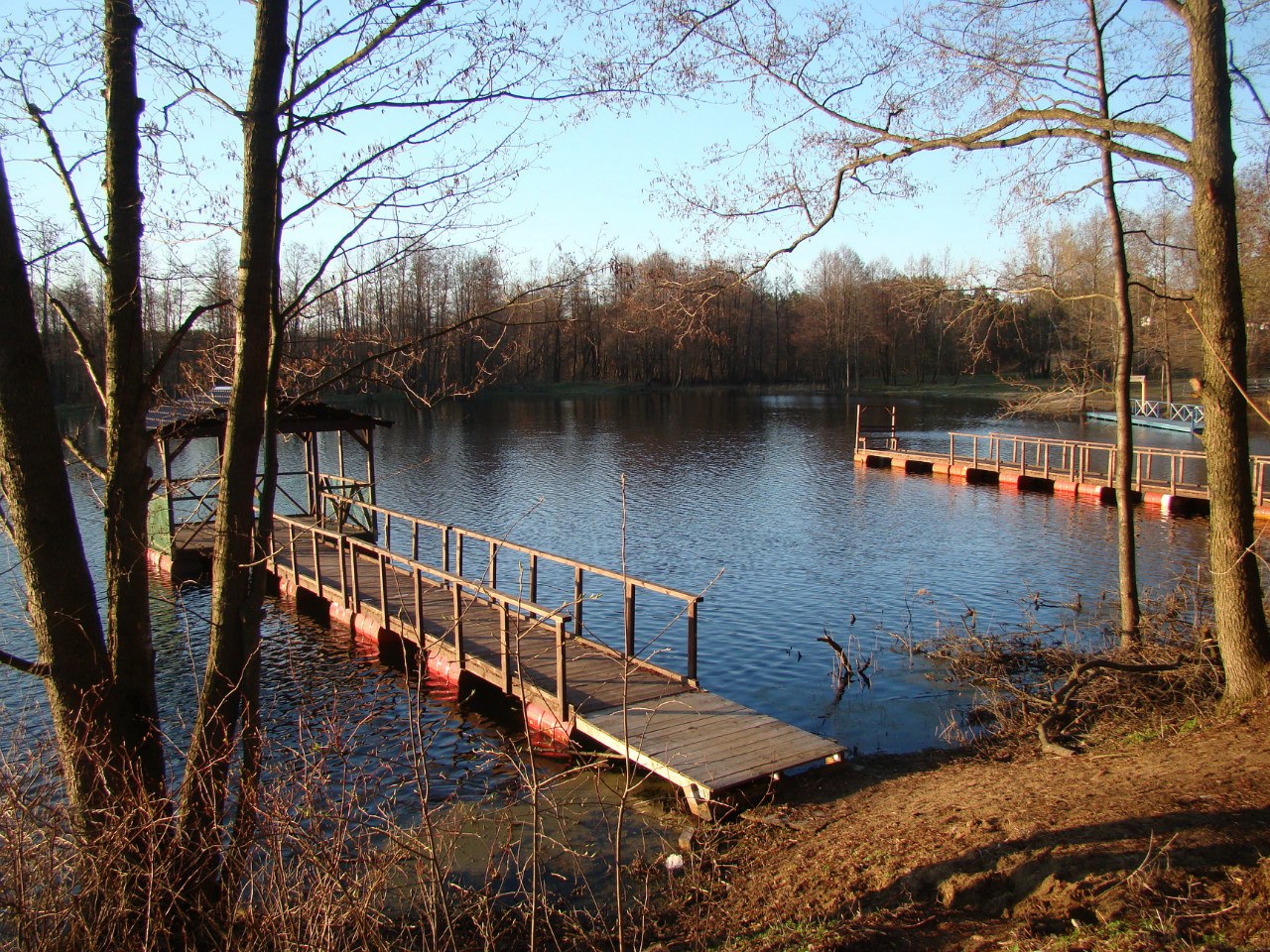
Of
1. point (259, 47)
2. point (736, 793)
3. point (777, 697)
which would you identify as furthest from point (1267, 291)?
point (259, 47)

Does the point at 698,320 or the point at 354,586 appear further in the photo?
the point at 354,586

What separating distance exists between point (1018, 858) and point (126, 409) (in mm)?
5744

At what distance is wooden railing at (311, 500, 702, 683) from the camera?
32.0 ft

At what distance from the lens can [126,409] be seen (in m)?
5.48

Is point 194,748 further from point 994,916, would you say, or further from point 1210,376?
point 1210,376

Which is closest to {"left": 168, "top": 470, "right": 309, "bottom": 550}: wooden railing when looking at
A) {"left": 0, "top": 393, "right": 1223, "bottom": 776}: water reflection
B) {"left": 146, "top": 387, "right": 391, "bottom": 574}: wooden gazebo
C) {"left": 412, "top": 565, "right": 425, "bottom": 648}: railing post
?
{"left": 146, "top": 387, "right": 391, "bottom": 574}: wooden gazebo

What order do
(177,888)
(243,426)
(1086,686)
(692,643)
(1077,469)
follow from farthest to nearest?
(1077,469)
(692,643)
(1086,686)
(243,426)
(177,888)

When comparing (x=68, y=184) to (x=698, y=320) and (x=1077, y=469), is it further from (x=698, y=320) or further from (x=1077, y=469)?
(x=1077, y=469)

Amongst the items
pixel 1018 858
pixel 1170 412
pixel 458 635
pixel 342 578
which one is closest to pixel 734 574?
pixel 342 578

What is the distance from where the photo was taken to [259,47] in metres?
5.37

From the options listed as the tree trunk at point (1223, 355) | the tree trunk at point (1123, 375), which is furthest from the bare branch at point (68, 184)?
the tree trunk at point (1123, 375)

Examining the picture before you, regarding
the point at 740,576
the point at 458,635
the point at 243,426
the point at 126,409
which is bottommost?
the point at 740,576

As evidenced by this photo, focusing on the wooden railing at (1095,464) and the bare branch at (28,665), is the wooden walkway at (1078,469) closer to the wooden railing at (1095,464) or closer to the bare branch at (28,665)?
the wooden railing at (1095,464)

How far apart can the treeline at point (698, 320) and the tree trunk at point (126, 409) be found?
0.32 meters
